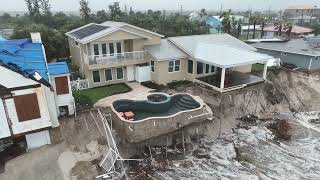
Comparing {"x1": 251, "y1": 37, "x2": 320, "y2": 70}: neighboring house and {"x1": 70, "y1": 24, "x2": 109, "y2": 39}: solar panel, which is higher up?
{"x1": 70, "y1": 24, "x2": 109, "y2": 39}: solar panel

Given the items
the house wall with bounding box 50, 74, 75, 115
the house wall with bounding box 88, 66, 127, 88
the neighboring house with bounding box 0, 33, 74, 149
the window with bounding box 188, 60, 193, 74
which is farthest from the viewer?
the window with bounding box 188, 60, 193, 74

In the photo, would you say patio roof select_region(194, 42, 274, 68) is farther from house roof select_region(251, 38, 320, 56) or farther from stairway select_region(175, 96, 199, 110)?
house roof select_region(251, 38, 320, 56)

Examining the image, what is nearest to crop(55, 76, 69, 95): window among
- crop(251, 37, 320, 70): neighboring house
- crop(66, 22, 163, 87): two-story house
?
crop(66, 22, 163, 87): two-story house

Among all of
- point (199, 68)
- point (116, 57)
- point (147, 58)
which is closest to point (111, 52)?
point (116, 57)

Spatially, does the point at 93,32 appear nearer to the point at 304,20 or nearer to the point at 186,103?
the point at 186,103

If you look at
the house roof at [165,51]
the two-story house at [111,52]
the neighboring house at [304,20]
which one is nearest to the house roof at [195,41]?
the house roof at [165,51]

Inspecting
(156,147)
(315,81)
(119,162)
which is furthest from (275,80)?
(119,162)

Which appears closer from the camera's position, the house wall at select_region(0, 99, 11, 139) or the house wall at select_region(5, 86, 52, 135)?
the house wall at select_region(0, 99, 11, 139)
